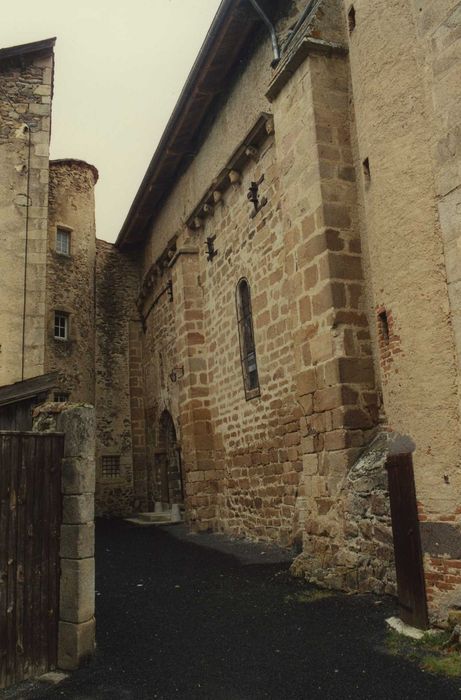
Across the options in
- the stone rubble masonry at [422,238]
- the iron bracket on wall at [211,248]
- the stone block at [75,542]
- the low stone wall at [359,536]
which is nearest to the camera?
the stone block at [75,542]

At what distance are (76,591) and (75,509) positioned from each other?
0.56 metres

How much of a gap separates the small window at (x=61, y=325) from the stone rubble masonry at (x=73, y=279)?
0.41 ft

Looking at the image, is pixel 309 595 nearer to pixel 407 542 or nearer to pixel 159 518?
pixel 407 542

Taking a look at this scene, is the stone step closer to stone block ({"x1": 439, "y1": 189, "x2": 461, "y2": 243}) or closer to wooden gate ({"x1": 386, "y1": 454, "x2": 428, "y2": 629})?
wooden gate ({"x1": 386, "y1": 454, "x2": 428, "y2": 629})

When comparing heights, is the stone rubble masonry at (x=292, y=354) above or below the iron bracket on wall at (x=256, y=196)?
below

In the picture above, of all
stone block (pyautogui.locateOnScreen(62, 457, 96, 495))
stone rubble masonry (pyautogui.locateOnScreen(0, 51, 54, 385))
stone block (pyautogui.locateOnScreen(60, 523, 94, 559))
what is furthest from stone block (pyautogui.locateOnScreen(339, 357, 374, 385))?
stone rubble masonry (pyautogui.locateOnScreen(0, 51, 54, 385))

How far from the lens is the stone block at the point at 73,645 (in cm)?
393

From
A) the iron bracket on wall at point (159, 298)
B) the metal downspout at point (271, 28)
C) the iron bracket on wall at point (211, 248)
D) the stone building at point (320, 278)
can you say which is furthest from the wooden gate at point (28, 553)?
the iron bracket on wall at point (159, 298)

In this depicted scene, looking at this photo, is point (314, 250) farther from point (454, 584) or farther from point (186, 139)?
point (186, 139)

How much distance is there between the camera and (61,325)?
16250 millimetres

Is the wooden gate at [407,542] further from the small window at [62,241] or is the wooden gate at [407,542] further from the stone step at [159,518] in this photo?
the small window at [62,241]

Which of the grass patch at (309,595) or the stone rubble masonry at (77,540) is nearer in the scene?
the stone rubble masonry at (77,540)

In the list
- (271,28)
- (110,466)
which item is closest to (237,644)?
(271,28)

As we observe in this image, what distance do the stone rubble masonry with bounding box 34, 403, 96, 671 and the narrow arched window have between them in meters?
5.20
